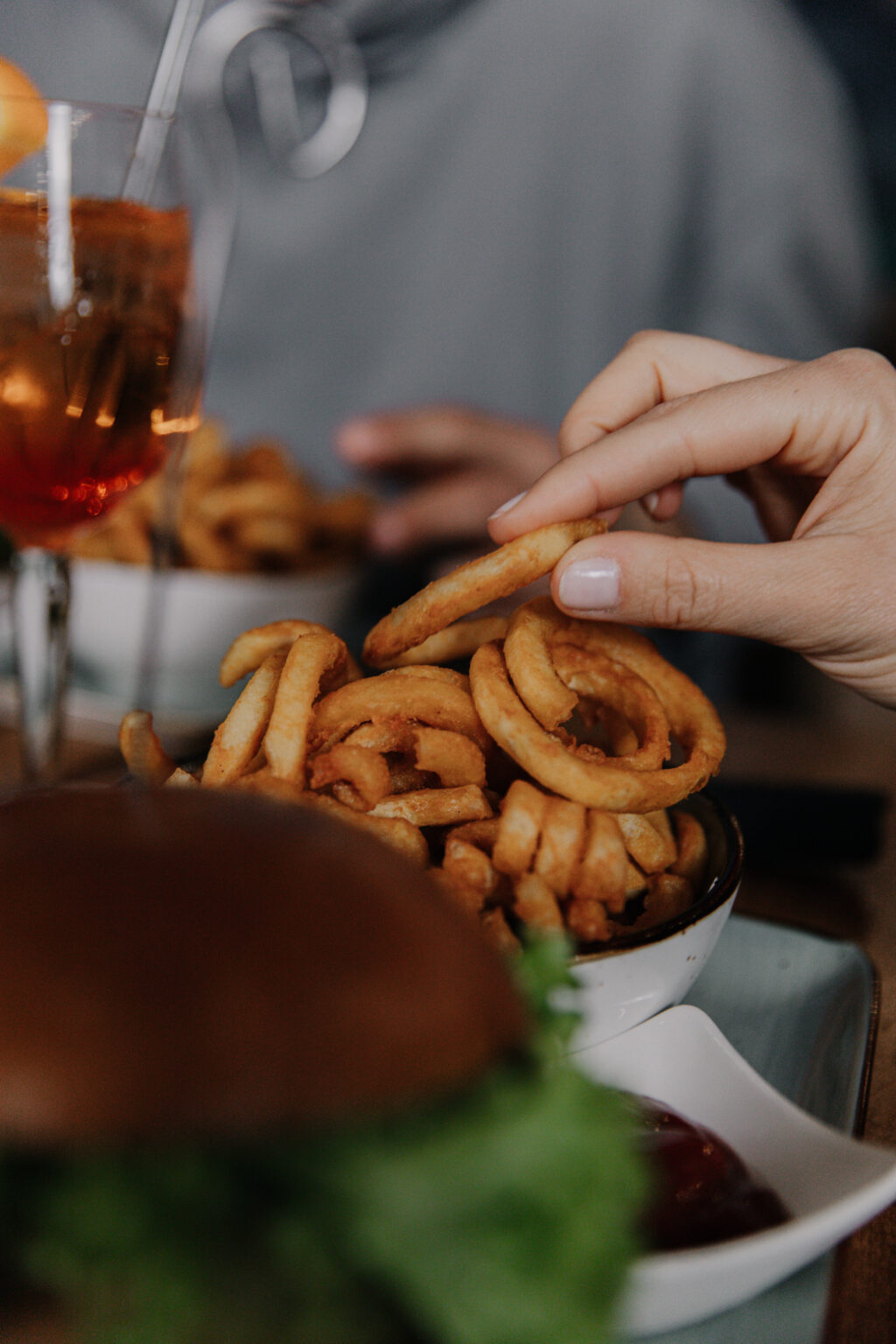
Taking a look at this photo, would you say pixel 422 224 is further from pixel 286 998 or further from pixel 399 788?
pixel 286 998

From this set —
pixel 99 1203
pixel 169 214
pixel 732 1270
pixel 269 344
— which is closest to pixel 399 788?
pixel 732 1270

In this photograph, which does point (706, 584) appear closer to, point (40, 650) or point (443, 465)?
point (40, 650)

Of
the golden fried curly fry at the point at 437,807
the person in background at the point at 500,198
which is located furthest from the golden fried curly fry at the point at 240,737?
the person in background at the point at 500,198

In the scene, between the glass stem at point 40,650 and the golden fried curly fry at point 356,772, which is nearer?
the golden fried curly fry at point 356,772

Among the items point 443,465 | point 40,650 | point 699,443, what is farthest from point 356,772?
point 443,465

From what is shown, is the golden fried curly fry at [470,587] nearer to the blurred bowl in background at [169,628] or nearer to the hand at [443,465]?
the blurred bowl in background at [169,628]

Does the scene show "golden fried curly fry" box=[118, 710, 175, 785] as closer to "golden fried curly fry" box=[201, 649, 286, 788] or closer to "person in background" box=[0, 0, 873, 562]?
"golden fried curly fry" box=[201, 649, 286, 788]
